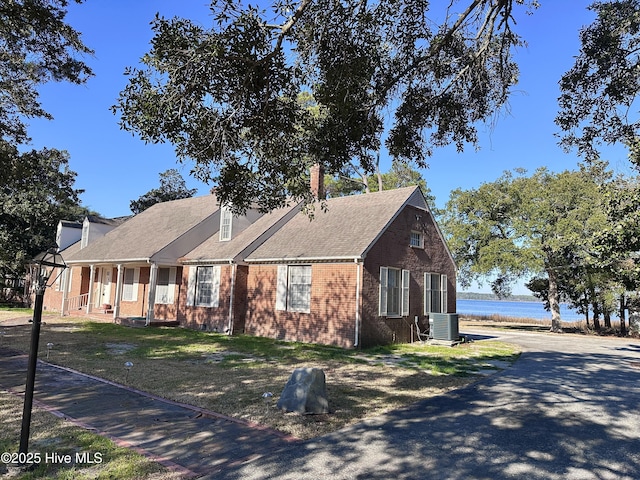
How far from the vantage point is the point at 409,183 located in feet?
130

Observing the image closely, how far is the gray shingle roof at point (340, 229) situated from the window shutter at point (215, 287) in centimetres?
186

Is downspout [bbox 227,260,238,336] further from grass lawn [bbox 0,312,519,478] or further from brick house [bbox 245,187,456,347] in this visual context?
brick house [bbox 245,187,456,347]

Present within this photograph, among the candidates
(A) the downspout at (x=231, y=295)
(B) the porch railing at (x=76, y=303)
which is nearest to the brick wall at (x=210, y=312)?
(A) the downspout at (x=231, y=295)

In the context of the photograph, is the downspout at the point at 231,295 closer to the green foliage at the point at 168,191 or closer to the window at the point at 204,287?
the window at the point at 204,287

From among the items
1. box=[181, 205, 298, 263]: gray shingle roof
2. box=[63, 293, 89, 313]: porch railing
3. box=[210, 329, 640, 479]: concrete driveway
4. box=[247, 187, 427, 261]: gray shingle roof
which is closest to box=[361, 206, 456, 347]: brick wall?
box=[247, 187, 427, 261]: gray shingle roof

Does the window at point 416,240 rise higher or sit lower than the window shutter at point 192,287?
higher

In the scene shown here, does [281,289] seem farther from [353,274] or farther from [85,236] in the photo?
[85,236]

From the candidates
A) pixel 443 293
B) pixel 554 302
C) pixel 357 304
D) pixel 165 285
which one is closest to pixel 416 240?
pixel 443 293

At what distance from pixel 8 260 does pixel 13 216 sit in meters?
3.30

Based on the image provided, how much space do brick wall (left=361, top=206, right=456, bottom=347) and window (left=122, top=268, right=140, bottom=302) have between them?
45.8 feet

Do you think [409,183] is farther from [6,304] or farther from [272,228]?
[6,304]

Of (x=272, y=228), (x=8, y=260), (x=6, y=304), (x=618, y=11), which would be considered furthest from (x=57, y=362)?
(x=6, y=304)

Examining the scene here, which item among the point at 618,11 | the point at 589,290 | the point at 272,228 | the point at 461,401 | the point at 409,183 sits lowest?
the point at 461,401

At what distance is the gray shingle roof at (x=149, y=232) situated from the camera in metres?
22.2
